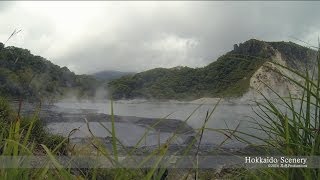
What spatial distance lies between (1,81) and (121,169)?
93.9 feet

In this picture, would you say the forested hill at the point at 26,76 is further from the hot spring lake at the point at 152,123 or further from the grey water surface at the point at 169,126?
the grey water surface at the point at 169,126

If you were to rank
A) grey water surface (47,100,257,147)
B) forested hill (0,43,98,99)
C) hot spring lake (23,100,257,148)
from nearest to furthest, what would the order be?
hot spring lake (23,100,257,148)
forested hill (0,43,98,99)
grey water surface (47,100,257,147)

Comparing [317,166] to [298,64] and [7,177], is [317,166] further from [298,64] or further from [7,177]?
[298,64]

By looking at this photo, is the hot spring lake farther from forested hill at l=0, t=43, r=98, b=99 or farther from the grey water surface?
forested hill at l=0, t=43, r=98, b=99

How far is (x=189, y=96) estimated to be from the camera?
141 ft

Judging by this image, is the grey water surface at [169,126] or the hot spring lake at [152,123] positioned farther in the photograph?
the grey water surface at [169,126]

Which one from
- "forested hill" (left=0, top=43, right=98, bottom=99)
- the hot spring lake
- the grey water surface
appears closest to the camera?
the hot spring lake

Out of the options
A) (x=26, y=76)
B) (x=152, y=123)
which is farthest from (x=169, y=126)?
(x=26, y=76)

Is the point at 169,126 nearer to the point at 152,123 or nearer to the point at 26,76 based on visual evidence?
the point at 152,123

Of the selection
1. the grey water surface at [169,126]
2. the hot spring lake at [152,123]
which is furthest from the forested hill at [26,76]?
the grey water surface at [169,126]

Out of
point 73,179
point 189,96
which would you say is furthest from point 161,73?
point 73,179

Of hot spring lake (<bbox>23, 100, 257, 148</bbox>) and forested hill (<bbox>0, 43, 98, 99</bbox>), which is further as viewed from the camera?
forested hill (<bbox>0, 43, 98, 99</bbox>)

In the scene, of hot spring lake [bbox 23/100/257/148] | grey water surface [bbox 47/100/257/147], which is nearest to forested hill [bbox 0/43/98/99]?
hot spring lake [bbox 23/100/257/148]

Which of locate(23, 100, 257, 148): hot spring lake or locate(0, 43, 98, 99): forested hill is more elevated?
locate(0, 43, 98, 99): forested hill
